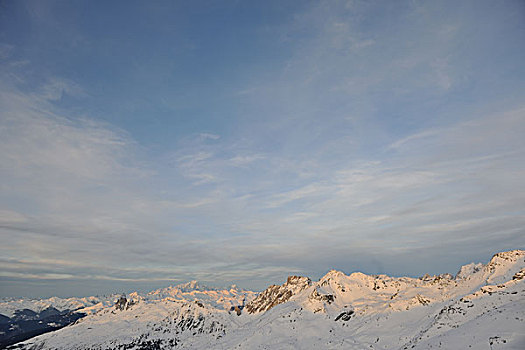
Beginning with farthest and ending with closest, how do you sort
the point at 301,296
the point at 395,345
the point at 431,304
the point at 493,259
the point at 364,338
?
the point at 301,296
the point at 493,259
the point at 431,304
the point at 364,338
the point at 395,345

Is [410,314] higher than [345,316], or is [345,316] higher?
[410,314]

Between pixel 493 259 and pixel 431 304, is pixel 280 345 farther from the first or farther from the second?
pixel 493 259

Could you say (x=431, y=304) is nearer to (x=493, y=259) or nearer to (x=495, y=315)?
(x=493, y=259)

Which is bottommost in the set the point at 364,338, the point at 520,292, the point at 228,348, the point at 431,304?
the point at 228,348

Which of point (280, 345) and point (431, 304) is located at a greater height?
point (431, 304)

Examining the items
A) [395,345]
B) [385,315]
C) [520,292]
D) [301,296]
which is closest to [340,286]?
[301,296]

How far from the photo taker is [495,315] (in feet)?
187

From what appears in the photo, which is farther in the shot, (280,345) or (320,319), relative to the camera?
(320,319)

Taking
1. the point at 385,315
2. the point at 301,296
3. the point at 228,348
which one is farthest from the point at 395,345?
the point at 301,296

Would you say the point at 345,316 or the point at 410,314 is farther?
the point at 345,316

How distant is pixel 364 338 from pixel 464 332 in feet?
163

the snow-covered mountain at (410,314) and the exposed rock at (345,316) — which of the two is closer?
the snow-covered mountain at (410,314)

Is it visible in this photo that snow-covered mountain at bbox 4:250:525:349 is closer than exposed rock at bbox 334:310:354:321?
Yes

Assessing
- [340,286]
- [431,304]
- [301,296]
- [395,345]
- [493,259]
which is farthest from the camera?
[301,296]
